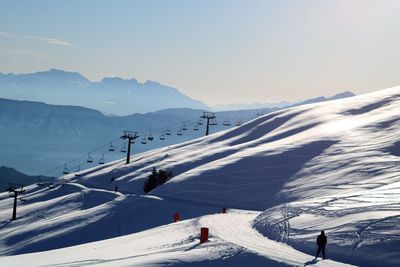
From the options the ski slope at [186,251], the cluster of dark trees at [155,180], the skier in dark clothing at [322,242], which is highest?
the skier in dark clothing at [322,242]

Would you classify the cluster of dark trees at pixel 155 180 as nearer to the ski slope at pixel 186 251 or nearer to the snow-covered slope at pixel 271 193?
the snow-covered slope at pixel 271 193

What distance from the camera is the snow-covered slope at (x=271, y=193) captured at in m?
23.7

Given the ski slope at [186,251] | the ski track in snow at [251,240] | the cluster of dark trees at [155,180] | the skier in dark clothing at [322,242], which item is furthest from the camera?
the cluster of dark trees at [155,180]

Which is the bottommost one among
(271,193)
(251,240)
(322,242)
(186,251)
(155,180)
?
(155,180)

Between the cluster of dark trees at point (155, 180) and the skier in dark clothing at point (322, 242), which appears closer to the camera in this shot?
the skier in dark clothing at point (322, 242)

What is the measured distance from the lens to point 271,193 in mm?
47406

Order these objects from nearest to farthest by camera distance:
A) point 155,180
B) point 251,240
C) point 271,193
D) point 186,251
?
point 186,251, point 251,240, point 271,193, point 155,180

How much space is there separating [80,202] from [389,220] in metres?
46.6

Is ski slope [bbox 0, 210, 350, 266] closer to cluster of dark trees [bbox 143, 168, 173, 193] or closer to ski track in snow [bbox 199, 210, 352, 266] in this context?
ski track in snow [bbox 199, 210, 352, 266]

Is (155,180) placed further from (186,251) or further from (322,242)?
(322,242)

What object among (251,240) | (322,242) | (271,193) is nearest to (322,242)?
(322,242)

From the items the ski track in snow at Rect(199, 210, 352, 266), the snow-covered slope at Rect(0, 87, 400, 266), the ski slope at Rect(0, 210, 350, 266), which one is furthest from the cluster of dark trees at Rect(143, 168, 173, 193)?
the ski slope at Rect(0, 210, 350, 266)

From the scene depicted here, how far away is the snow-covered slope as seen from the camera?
77.9 ft

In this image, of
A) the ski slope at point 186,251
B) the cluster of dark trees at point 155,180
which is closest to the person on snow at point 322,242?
the ski slope at point 186,251
